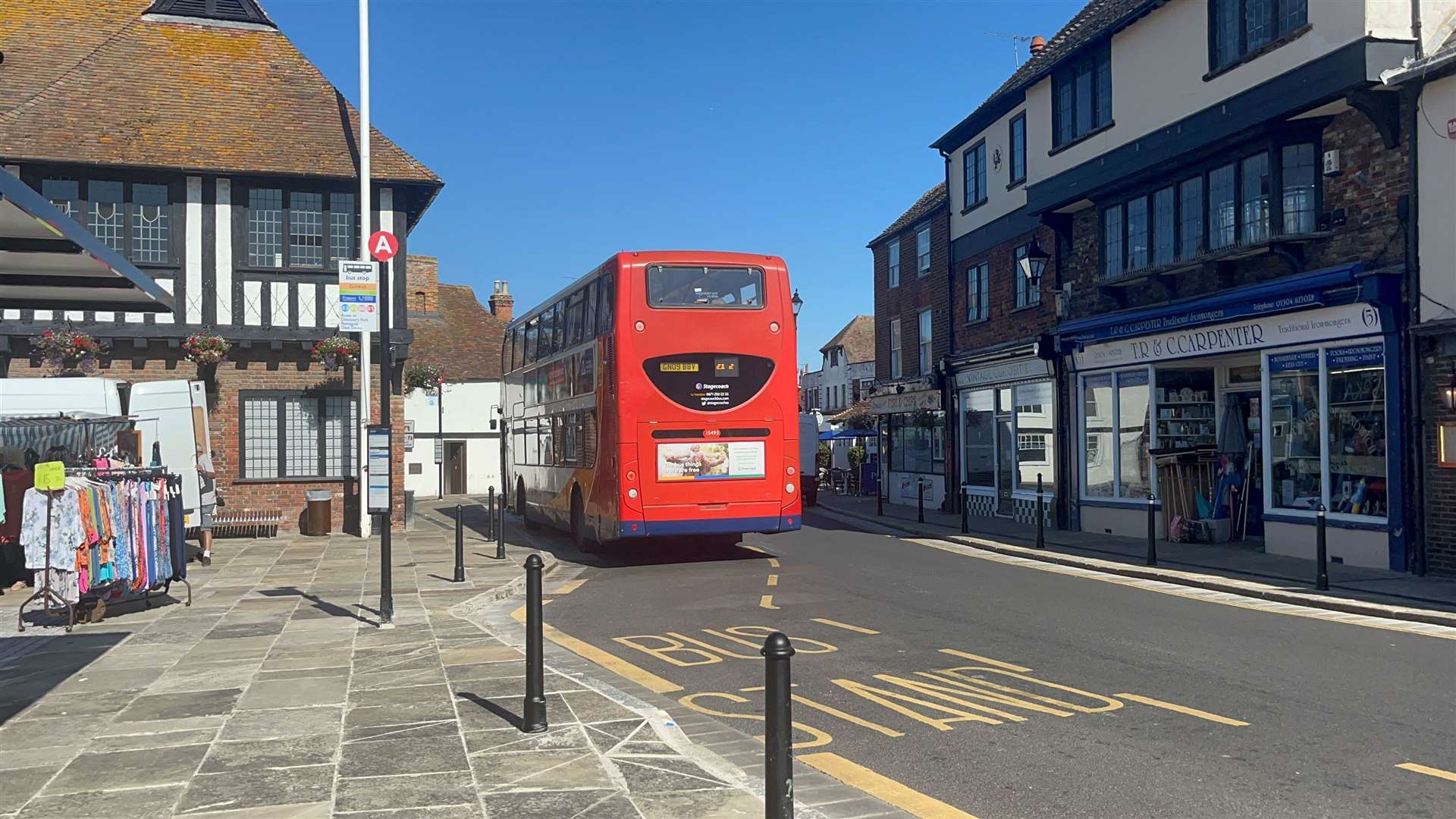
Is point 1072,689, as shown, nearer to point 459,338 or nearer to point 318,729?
point 318,729

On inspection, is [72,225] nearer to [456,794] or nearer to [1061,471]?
[456,794]

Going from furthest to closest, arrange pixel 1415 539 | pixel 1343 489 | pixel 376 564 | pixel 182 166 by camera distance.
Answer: pixel 182 166 → pixel 376 564 → pixel 1343 489 → pixel 1415 539

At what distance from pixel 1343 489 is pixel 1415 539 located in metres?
1.37

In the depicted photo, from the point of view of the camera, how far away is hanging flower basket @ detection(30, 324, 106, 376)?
788 inches

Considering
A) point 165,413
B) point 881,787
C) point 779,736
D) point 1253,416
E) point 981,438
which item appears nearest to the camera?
point 779,736

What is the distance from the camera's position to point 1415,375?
13594 mm

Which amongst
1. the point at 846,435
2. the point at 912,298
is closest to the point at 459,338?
the point at 846,435

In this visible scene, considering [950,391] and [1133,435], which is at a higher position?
[950,391]

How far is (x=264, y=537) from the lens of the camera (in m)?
21.4

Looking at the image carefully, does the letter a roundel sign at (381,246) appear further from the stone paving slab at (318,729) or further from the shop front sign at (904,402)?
the shop front sign at (904,402)

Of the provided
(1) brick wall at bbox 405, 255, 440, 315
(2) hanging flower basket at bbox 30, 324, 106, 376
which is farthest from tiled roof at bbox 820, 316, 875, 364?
(2) hanging flower basket at bbox 30, 324, 106, 376

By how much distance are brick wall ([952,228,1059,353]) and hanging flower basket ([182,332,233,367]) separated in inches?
630

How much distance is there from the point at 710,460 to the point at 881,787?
419 inches

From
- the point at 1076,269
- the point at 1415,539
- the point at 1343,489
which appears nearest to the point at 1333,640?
the point at 1415,539
